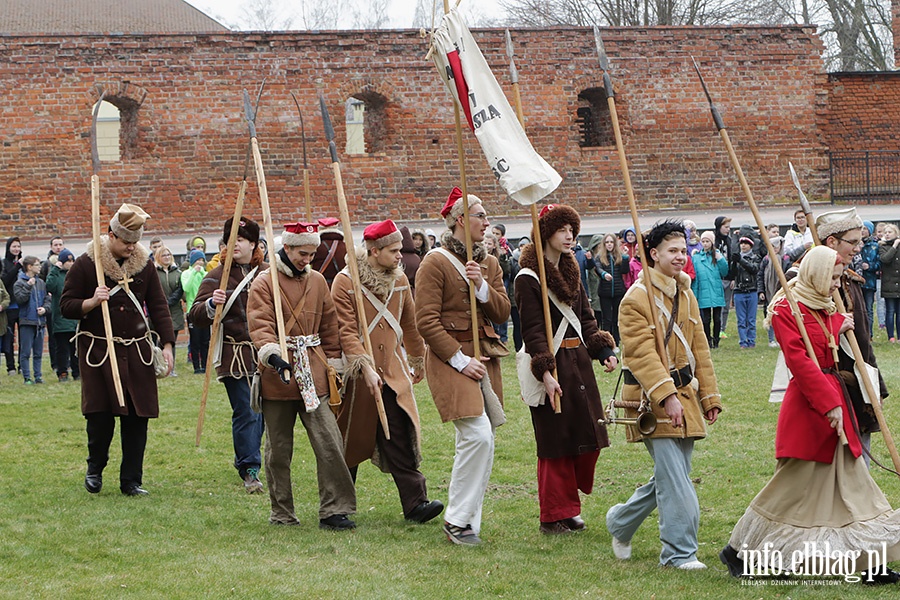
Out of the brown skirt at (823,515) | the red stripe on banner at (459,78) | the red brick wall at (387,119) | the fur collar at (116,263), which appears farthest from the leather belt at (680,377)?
the red brick wall at (387,119)

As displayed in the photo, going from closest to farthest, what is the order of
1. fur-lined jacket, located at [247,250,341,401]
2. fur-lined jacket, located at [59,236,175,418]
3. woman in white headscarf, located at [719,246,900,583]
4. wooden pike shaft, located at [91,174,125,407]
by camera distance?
→ woman in white headscarf, located at [719,246,900,583]
fur-lined jacket, located at [247,250,341,401]
wooden pike shaft, located at [91,174,125,407]
fur-lined jacket, located at [59,236,175,418]

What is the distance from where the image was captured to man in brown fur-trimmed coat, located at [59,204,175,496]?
8914mm

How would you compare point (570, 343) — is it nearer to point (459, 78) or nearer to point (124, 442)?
point (459, 78)

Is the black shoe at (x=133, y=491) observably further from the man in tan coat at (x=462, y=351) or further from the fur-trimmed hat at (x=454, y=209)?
the fur-trimmed hat at (x=454, y=209)

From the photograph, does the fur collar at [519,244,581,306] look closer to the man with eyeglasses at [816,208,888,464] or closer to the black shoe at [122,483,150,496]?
the man with eyeglasses at [816,208,888,464]

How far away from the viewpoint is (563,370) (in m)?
7.77

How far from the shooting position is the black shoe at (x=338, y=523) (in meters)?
7.97

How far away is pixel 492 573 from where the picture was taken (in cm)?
680

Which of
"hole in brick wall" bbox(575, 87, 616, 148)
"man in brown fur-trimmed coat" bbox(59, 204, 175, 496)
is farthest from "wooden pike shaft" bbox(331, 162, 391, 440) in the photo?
"hole in brick wall" bbox(575, 87, 616, 148)

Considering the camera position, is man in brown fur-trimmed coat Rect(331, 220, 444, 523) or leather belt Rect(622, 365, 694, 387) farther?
man in brown fur-trimmed coat Rect(331, 220, 444, 523)

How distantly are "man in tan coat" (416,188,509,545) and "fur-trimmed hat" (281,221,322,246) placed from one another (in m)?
0.79

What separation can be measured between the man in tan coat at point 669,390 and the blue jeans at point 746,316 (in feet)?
35.7

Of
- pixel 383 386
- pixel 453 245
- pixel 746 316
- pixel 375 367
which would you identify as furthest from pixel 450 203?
pixel 746 316

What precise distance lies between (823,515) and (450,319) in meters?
2.66
